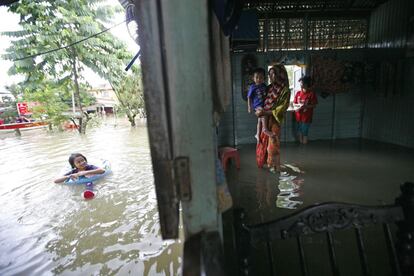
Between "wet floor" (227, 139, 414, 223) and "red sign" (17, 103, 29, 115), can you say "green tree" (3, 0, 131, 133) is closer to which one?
"red sign" (17, 103, 29, 115)

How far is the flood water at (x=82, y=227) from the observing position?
3102 millimetres

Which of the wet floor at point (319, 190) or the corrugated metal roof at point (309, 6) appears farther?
the corrugated metal roof at point (309, 6)

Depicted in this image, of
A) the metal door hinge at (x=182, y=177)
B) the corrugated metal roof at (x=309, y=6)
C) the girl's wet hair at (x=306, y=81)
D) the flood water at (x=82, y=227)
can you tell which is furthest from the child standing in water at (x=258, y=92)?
the metal door hinge at (x=182, y=177)

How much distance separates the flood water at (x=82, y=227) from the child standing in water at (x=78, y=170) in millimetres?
230

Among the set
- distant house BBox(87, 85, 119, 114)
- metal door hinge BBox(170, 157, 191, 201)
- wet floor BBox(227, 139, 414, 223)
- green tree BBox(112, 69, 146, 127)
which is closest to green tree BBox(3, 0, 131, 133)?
green tree BBox(112, 69, 146, 127)

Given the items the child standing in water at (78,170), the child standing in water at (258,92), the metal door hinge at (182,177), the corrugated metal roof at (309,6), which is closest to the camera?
the metal door hinge at (182,177)

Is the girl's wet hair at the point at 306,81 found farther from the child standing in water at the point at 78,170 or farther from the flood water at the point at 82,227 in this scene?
the child standing in water at the point at 78,170

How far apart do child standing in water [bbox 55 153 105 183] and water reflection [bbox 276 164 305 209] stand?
4.16 metres

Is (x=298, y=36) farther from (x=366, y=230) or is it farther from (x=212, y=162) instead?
(x=212, y=162)

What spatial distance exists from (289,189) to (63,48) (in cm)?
1011

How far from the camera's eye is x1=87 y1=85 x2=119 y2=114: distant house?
25.7 metres

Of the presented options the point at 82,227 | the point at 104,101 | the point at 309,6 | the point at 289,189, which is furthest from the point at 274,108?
the point at 104,101

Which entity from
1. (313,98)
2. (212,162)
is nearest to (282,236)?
(212,162)

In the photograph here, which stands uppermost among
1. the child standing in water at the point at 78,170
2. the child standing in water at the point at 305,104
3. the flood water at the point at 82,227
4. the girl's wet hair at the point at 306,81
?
the girl's wet hair at the point at 306,81
